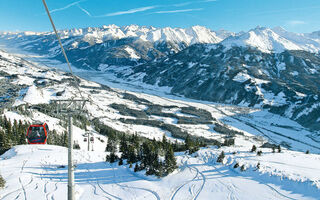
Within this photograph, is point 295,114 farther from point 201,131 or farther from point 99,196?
point 99,196

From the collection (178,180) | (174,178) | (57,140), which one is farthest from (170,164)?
(57,140)

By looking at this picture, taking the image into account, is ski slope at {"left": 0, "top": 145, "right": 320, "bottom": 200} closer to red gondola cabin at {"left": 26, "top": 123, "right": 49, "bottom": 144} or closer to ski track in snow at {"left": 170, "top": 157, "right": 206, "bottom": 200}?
ski track in snow at {"left": 170, "top": 157, "right": 206, "bottom": 200}

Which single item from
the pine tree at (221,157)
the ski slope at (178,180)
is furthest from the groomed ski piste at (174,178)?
the pine tree at (221,157)

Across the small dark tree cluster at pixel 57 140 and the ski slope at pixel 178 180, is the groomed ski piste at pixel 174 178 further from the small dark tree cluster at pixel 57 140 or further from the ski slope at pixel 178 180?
the small dark tree cluster at pixel 57 140

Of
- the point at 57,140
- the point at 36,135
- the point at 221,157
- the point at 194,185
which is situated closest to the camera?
the point at 36,135

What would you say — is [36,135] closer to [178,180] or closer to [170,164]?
[170,164]

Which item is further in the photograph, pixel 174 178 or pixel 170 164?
pixel 170 164

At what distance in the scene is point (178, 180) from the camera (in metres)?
34.9

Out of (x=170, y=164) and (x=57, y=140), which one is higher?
(x=170, y=164)

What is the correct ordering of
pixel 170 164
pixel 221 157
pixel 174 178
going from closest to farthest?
1. pixel 174 178
2. pixel 170 164
3. pixel 221 157

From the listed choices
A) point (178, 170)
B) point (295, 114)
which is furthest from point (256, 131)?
point (178, 170)

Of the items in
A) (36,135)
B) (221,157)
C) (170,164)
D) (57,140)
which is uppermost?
(36,135)

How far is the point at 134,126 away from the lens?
150750 mm

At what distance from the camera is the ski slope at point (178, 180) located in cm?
2944
